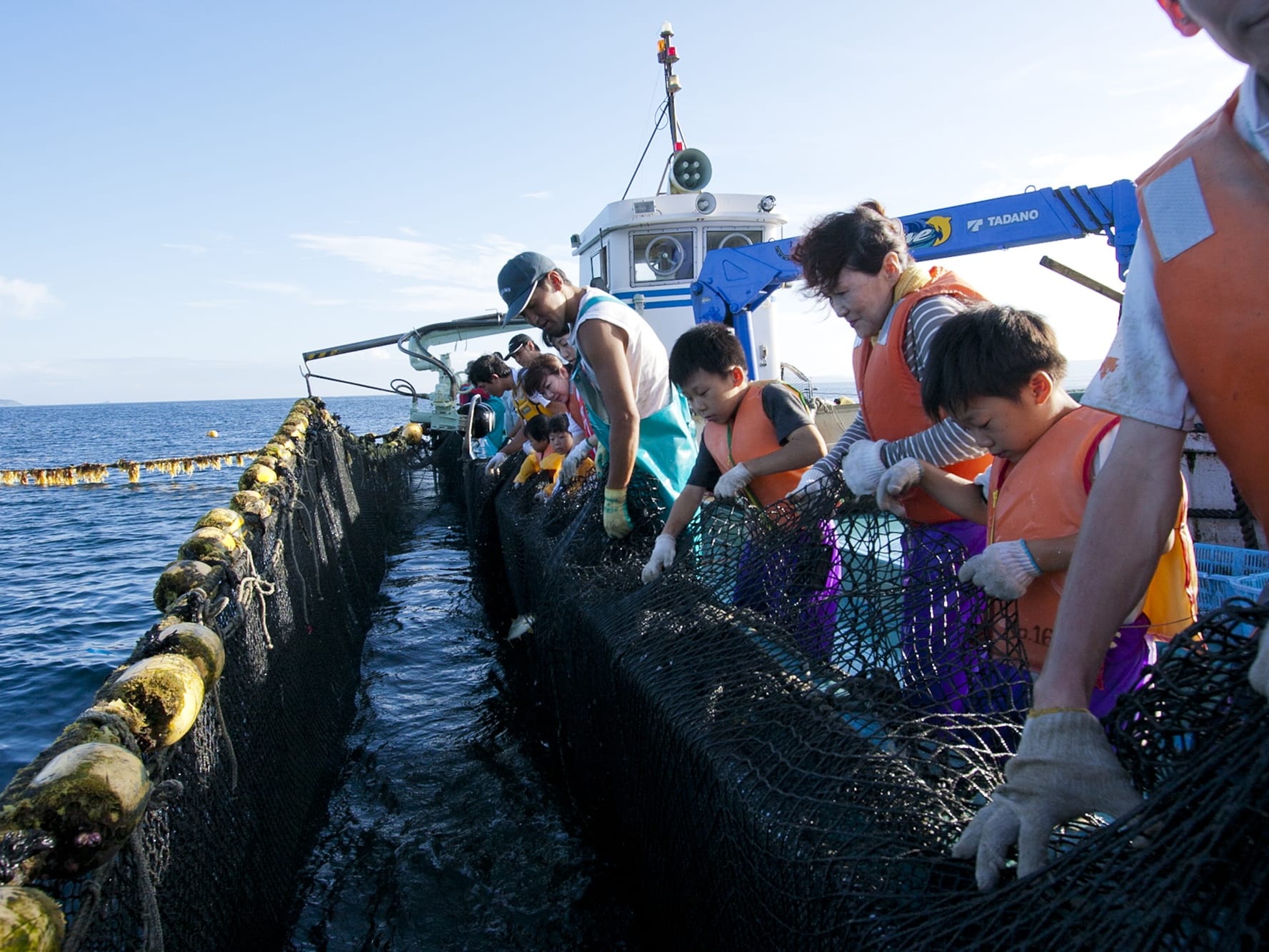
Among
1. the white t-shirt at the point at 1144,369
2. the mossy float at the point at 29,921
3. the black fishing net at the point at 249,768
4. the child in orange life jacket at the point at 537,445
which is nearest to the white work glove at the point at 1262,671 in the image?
the white t-shirt at the point at 1144,369

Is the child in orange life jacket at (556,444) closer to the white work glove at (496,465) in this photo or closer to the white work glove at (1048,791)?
the white work glove at (496,465)

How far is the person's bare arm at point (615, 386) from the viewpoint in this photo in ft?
11.3

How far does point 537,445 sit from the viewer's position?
6805 millimetres

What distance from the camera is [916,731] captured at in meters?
1.53

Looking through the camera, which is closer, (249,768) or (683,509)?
(249,768)

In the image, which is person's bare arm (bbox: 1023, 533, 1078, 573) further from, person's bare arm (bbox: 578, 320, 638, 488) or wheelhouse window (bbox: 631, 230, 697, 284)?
wheelhouse window (bbox: 631, 230, 697, 284)

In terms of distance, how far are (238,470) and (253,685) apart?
30941mm

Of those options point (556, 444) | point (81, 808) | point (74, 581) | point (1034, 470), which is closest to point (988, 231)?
point (556, 444)

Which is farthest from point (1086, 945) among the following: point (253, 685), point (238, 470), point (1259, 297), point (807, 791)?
point (238, 470)

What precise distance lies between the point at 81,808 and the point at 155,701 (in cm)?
47

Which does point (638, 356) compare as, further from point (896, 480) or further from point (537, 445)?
point (537, 445)

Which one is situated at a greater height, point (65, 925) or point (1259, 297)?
point (1259, 297)

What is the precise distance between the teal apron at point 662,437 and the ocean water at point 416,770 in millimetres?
1535

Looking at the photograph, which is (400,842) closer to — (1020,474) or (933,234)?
(1020,474)
